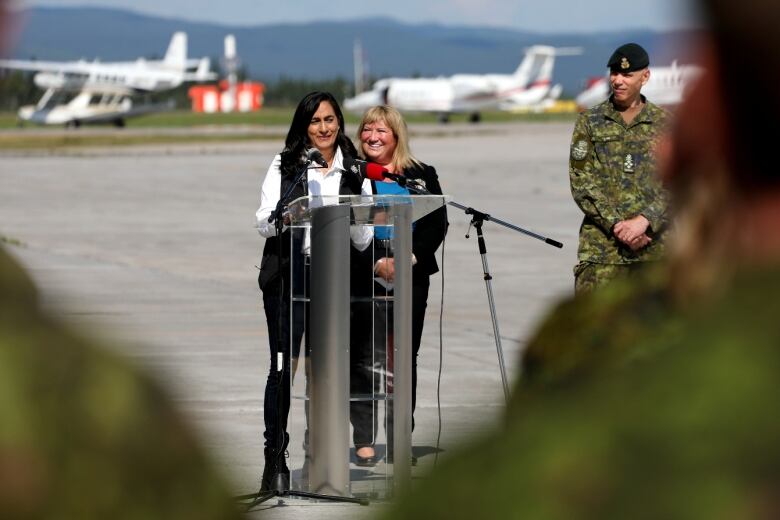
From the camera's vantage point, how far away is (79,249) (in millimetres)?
21609

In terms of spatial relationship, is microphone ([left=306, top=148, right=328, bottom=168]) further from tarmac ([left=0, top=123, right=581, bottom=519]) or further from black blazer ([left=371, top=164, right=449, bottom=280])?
tarmac ([left=0, top=123, right=581, bottom=519])

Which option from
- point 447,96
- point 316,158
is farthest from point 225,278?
point 447,96

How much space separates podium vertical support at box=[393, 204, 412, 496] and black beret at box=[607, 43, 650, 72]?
144cm

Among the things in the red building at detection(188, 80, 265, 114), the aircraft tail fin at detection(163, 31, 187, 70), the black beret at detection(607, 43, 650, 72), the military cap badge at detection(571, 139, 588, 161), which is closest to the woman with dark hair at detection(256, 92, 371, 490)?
the military cap badge at detection(571, 139, 588, 161)

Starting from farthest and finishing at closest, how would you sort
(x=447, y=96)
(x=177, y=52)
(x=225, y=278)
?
(x=177, y=52), (x=447, y=96), (x=225, y=278)

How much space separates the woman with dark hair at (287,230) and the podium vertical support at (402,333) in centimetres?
19

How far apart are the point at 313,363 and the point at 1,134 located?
76.8m

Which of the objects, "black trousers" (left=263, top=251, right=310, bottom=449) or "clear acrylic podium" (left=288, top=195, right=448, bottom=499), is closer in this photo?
"clear acrylic podium" (left=288, top=195, right=448, bottom=499)

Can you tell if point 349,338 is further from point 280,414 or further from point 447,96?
point 447,96

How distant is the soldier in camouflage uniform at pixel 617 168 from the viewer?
725 cm

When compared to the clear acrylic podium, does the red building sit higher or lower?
lower

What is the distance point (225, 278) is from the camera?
17.9 metres

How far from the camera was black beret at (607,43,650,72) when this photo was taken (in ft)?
23.9

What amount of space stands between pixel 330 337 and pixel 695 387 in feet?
20.7
